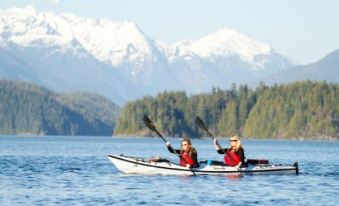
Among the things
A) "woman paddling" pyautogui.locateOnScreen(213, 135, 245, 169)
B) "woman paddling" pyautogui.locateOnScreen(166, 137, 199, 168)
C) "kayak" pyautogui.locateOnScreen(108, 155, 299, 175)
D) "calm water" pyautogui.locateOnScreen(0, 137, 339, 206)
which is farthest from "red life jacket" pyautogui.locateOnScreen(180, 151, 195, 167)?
"woman paddling" pyautogui.locateOnScreen(213, 135, 245, 169)

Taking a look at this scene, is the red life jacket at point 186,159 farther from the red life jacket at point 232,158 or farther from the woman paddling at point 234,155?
the red life jacket at point 232,158

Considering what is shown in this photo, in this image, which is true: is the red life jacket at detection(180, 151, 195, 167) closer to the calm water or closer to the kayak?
the kayak

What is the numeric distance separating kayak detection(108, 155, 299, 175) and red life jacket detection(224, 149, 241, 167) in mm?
402

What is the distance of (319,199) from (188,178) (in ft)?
43.1

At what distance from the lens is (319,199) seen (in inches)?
A: 2098

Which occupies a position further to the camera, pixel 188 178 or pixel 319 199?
pixel 188 178

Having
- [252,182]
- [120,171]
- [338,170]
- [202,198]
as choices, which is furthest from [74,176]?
[338,170]

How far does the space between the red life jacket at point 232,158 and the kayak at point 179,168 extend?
0.40 m

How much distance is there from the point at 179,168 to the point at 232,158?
3.45 meters

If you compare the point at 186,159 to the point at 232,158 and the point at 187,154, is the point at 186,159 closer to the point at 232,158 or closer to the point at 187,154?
the point at 187,154

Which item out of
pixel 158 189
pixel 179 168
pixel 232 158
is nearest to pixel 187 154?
pixel 179 168

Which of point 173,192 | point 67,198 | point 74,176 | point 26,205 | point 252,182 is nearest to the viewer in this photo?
point 26,205

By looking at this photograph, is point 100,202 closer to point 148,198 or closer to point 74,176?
point 148,198

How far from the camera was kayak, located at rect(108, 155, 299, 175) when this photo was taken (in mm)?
65875
